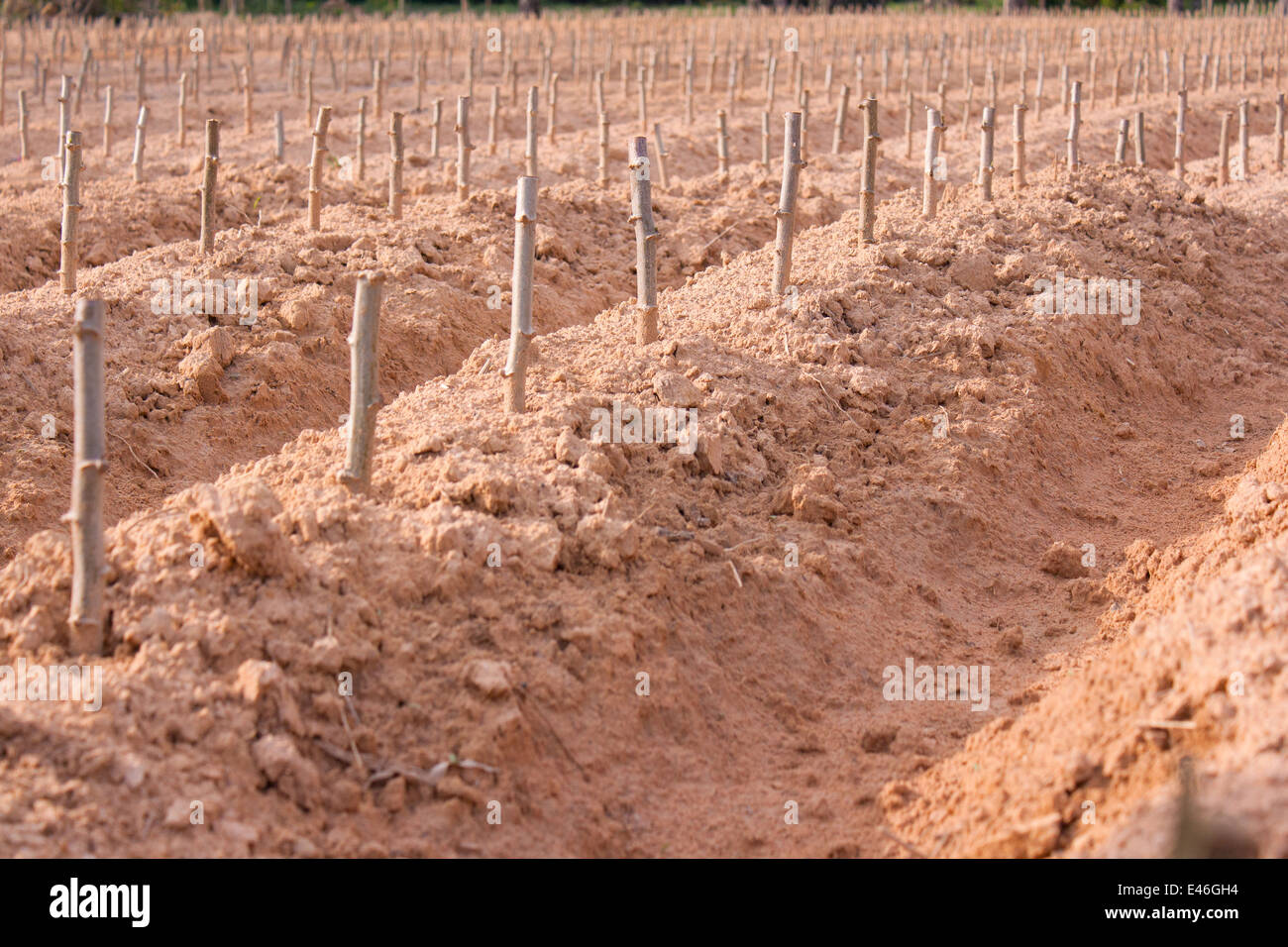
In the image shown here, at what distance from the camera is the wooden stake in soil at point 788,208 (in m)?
6.64

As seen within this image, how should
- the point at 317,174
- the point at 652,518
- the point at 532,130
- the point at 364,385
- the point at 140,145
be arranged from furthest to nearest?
the point at 140,145
the point at 532,130
the point at 317,174
the point at 652,518
the point at 364,385

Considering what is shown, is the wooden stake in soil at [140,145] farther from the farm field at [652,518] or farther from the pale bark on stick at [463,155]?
the pale bark on stick at [463,155]

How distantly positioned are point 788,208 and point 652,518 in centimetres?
256

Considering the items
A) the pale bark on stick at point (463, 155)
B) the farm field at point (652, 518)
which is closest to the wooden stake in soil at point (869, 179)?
the farm field at point (652, 518)

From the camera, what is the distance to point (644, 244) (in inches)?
234

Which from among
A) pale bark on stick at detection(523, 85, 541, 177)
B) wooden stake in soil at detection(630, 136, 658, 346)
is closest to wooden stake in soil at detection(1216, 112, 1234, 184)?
pale bark on stick at detection(523, 85, 541, 177)

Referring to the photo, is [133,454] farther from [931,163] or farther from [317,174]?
[931,163]

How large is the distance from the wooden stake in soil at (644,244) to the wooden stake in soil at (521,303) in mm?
727

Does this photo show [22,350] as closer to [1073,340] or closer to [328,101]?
[1073,340]

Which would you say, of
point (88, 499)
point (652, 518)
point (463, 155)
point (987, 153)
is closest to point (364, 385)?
point (88, 499)

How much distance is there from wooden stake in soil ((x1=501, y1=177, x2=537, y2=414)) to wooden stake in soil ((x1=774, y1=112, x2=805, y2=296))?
1.79 meters

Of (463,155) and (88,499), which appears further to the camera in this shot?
(463,155)
